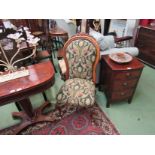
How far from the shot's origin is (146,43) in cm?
271

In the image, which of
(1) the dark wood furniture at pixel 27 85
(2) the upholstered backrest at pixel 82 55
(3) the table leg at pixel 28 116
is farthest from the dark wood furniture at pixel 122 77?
(3) the table leg at pixel 28 116

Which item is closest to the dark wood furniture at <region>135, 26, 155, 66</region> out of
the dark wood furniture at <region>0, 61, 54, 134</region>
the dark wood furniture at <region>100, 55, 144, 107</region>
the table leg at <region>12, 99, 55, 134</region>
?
the dark wood furniture at <region>100, 55, 144, 107</region>

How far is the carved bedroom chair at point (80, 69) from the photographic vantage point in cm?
141

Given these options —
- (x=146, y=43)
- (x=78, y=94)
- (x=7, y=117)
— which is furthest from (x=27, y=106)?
(x=146, y=43)

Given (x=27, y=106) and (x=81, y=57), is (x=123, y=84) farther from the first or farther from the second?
(x=27, y=106)

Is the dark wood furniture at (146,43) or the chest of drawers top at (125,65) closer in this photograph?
the chest of drawers top at (125,65)

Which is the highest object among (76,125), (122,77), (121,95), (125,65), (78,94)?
(125,65)

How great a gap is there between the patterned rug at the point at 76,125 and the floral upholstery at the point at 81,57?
1.84 feet

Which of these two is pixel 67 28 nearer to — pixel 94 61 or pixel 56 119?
pixel 94 61

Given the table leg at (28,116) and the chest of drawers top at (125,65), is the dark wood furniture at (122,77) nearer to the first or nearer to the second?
the chest of drawers top at (125,65)

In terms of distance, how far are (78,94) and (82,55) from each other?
482 millimetres

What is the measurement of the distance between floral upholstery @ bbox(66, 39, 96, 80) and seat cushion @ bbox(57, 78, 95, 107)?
12cm

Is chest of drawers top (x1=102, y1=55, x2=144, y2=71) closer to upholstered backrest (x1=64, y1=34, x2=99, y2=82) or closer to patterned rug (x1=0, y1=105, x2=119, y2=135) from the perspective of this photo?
upholstered backrest (x1=64, y1=34, x2=99, y2=82)

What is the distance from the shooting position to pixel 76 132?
1.54 metres
